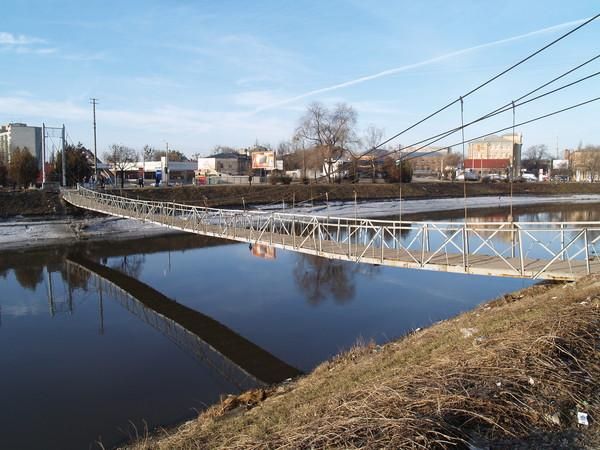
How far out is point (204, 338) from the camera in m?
12.6

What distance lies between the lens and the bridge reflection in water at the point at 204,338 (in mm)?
10266

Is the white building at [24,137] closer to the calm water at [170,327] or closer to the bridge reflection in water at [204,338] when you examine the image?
the calm water at [170,327]

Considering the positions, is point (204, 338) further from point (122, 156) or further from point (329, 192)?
point (122, 156)

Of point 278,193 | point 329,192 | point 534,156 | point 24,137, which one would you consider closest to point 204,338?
point 278,193

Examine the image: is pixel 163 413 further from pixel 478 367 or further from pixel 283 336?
pixel 478 367

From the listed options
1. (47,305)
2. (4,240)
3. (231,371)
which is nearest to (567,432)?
(231,371)

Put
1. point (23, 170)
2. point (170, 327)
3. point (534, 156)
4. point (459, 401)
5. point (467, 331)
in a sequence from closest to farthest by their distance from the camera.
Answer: point (459, 401)
point (467, 331)
point (170, 327)
point (23, 170)
point (534, 156)

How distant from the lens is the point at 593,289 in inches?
319

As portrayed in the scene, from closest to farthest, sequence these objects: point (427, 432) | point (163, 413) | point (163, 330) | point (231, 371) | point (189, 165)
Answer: point (427, 432) → point (163, 413) → point (231, 371) → point (163, 330) → point (189, 165)

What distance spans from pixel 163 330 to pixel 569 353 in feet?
35.1

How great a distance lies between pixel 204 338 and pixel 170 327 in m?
1.63

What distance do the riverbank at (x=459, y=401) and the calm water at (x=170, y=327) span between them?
203 cm

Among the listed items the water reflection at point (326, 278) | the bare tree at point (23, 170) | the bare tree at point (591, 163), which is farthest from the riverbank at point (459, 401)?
the bare tree at point (591, 163)

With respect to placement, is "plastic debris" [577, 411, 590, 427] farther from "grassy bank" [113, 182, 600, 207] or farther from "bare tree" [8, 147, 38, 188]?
"bare tree" [8, 147, 38, 188]
